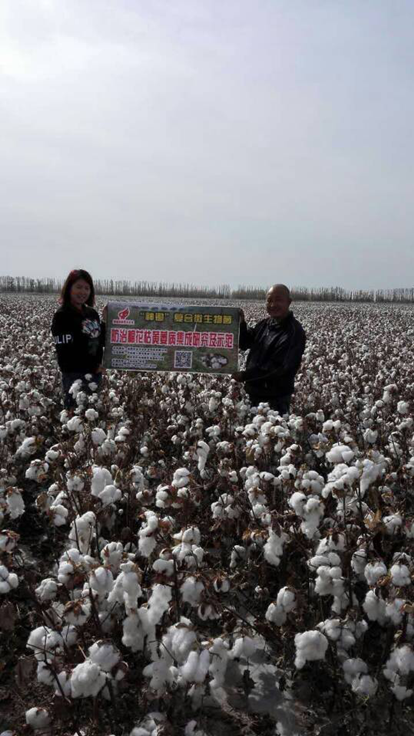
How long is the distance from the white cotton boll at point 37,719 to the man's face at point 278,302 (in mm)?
3871

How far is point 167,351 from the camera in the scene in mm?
6184

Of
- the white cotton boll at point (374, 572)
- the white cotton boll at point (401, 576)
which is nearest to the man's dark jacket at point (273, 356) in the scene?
the white cotton boll at point (374, 572)

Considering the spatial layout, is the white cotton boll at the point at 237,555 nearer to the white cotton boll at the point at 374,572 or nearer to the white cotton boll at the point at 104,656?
the white cotton boll at the point at 374,572

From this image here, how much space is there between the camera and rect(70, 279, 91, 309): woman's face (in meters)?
5.71

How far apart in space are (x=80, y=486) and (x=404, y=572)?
1829 mm

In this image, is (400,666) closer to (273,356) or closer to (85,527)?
(85,527)

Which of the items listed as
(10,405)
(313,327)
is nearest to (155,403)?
(10,405)

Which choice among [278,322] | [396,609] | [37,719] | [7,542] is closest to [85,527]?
[7,542]

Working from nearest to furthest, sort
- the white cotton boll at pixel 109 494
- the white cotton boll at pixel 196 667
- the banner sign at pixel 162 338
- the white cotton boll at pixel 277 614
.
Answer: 1. the white cotton boll at pixel 196 667
2. the white cotton boll at pixel 277 614
3. the white cotton boll at pixel 109 494
4. the banner sign at pixel 162 338

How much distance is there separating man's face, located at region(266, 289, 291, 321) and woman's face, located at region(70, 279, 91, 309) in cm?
181

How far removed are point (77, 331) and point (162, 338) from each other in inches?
35.4

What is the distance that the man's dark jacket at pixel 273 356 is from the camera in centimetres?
548

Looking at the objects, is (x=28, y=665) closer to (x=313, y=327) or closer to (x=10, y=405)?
(x=10, y=405)

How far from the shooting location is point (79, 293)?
5.73 m
